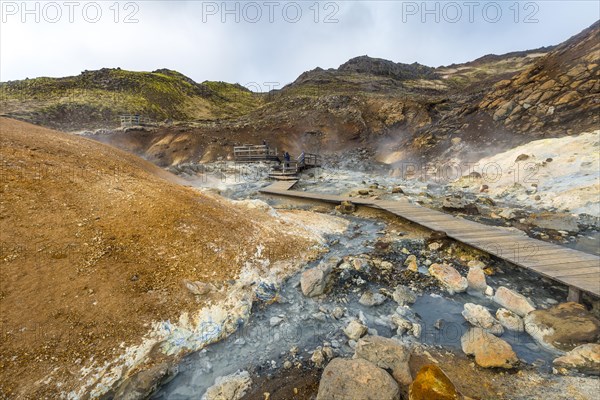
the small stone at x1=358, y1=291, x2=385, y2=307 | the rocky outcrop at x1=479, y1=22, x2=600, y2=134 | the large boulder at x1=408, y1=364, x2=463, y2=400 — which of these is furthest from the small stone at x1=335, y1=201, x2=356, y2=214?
the rocky outcrop at x1=479, y1=22, x2=600, y2=134

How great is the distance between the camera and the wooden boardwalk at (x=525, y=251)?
19.2 ft

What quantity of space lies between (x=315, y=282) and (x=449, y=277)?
3155mm

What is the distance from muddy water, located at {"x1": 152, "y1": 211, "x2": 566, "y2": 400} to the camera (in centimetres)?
440

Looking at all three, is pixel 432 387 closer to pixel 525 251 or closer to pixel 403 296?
pixel 403 296

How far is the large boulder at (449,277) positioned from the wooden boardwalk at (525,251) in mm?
1341

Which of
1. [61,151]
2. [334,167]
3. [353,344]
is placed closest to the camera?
[353,344]

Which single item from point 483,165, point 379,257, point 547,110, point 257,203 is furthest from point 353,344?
point 547,110

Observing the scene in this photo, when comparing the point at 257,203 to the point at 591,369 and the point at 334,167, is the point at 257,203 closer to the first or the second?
the point at 591,369

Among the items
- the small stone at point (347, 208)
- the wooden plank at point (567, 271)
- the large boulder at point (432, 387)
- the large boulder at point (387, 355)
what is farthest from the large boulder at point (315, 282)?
the small stone at point (347, 208)

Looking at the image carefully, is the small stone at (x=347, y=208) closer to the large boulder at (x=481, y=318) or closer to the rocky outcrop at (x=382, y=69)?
the large boulder at (x=481, y=318)

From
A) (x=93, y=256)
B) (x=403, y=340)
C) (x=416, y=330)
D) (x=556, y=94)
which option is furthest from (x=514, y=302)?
(x=556, y=94)

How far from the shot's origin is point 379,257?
8.05 meters

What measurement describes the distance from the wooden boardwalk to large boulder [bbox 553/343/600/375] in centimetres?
161

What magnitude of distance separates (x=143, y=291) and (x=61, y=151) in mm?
7274
